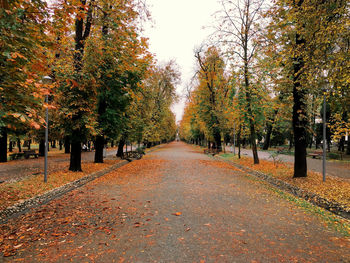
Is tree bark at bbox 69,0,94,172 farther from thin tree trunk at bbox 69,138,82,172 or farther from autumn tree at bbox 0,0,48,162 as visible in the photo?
autumn tree at bbox 0,0,48,162

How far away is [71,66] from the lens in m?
10.0

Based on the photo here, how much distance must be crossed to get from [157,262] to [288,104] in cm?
952

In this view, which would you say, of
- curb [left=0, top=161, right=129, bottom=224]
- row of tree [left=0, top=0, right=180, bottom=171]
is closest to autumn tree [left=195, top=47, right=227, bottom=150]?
row of tree [left=0, top=0, right=180, bottom=171]

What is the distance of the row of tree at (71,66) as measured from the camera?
3.95m

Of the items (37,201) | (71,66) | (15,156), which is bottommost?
(15,156)

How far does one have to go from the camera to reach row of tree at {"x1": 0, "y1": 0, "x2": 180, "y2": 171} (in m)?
3.95

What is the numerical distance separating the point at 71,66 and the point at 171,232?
8.99 meters

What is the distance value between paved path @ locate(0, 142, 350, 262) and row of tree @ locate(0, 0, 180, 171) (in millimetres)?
2052

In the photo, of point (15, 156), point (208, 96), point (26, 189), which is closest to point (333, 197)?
point (26, 189)

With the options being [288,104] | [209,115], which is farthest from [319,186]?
[209,115]

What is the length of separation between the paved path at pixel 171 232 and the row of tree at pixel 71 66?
205 centimetres

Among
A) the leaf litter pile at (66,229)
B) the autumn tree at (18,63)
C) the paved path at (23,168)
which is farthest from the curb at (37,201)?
the paved path at (23,168)

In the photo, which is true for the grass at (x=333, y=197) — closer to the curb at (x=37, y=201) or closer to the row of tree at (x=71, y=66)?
the row of tree at (x=71, y=66)

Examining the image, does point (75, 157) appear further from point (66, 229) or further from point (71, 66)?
point (66, 229)
